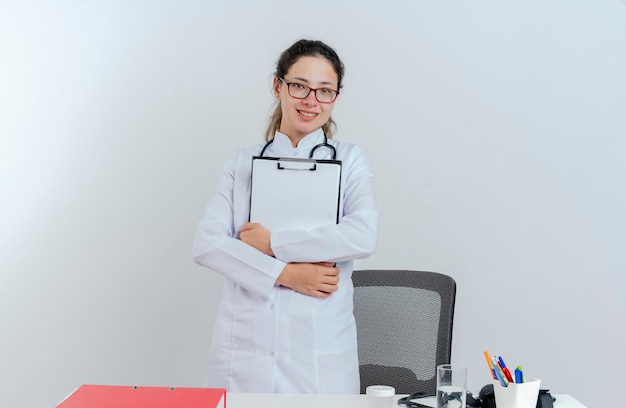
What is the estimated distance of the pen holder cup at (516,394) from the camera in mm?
1714

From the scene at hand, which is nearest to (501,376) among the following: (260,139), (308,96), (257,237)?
(257,237)

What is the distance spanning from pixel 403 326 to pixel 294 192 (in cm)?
62

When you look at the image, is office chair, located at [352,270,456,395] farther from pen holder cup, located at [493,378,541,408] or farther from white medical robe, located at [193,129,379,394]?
pen holder cup, located at [493,378,541,408]

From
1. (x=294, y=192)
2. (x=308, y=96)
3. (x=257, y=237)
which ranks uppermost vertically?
(x=308, y=96)

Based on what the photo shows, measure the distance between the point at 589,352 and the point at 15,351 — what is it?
2529 mm

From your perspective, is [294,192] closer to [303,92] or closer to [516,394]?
[303,92]

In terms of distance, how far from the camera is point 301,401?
1.90 meters

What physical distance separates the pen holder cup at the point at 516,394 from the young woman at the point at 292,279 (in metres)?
0.63

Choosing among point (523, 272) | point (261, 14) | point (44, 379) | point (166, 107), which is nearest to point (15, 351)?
point (44, 379)

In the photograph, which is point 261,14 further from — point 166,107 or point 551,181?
point 551,181

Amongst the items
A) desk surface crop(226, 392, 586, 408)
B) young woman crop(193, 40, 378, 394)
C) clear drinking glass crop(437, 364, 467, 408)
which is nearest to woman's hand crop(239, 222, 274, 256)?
young woman crop(193, 40, 378, 394)

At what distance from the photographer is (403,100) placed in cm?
346

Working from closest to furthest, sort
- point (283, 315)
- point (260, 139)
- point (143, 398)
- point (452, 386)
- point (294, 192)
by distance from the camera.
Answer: point (143, 398), point (452, 386), point (283, 315), point (294, 192), point (260, 139)

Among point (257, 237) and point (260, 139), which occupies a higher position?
point (260, 139)
